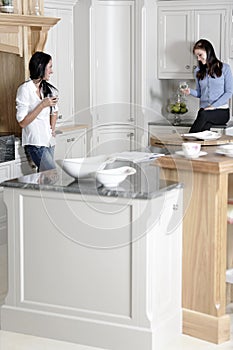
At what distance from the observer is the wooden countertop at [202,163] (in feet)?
12.9

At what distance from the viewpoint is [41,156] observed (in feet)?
19.8

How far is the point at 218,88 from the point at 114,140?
51.3 inches

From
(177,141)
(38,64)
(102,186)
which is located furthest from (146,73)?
(102,186)

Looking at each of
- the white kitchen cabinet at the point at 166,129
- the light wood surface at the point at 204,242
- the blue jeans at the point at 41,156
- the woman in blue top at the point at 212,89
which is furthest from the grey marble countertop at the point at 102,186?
the white kitchen cabinet at the point at 166,129

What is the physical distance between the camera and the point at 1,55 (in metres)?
6.39

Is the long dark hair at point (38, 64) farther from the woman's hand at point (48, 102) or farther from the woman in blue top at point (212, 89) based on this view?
the woman in blue top at point (212, 89)

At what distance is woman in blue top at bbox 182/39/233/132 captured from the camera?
7.15 metres

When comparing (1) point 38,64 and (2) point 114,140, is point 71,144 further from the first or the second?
(1) point 38,64

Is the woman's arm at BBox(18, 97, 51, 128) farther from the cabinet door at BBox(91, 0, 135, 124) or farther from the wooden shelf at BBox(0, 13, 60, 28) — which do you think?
the cabinet door at BBox(91, 0, 135, 124)

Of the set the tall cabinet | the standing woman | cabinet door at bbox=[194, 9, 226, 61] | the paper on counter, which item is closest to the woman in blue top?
cabinet door at bbox=[194, 9, 226, 61]

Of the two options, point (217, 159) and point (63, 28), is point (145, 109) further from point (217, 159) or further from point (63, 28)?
point (217, 159)

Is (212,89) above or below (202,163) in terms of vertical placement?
above

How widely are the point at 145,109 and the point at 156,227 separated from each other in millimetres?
4157

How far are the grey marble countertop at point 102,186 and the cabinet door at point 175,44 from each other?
3.55 meters
